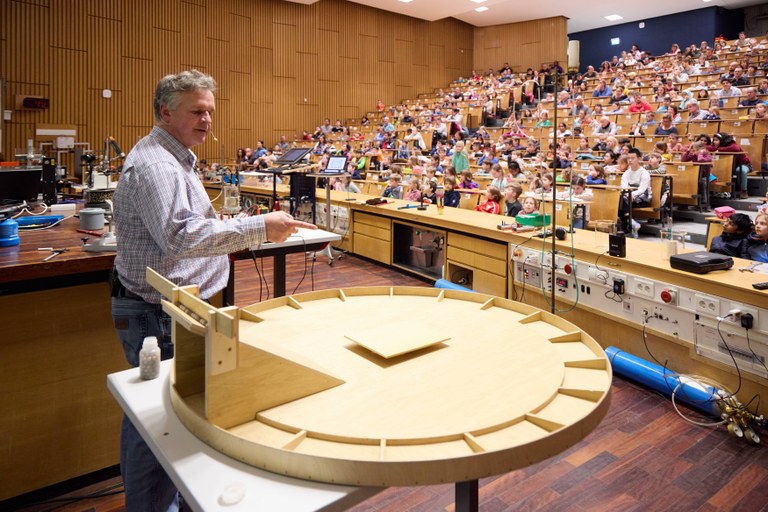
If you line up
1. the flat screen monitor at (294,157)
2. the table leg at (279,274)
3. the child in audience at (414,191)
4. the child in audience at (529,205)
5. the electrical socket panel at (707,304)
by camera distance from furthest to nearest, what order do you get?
the child in audience at (414,191) < the child in audience at (529,205) < the flat screen monitor at (294,157) < the table leg at (279,274) < the electrical socket panel at (707,304)

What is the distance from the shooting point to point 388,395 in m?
0.96

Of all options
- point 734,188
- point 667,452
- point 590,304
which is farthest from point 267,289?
point 734,188

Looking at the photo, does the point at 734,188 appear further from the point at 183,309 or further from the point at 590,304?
the point at 183,309

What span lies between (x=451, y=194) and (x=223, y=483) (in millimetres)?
5578

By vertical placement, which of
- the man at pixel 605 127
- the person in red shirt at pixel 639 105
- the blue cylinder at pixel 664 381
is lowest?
the blue cylinder at pixel 664 381

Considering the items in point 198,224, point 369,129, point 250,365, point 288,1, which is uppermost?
point 288,1

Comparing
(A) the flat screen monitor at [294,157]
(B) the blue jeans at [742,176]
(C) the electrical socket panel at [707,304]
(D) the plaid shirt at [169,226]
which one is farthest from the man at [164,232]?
(B) the blue jeans at [742,176]

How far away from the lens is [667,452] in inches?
90.4

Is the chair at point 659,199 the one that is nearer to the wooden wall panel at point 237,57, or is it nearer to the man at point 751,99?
the man at point 751,99

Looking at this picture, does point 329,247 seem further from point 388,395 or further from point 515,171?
point 388,395

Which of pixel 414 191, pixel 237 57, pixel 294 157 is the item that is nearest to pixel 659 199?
pixel 414 191

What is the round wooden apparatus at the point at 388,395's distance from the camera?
784mm

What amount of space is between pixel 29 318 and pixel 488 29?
17.9 m

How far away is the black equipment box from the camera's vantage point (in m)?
2.62
